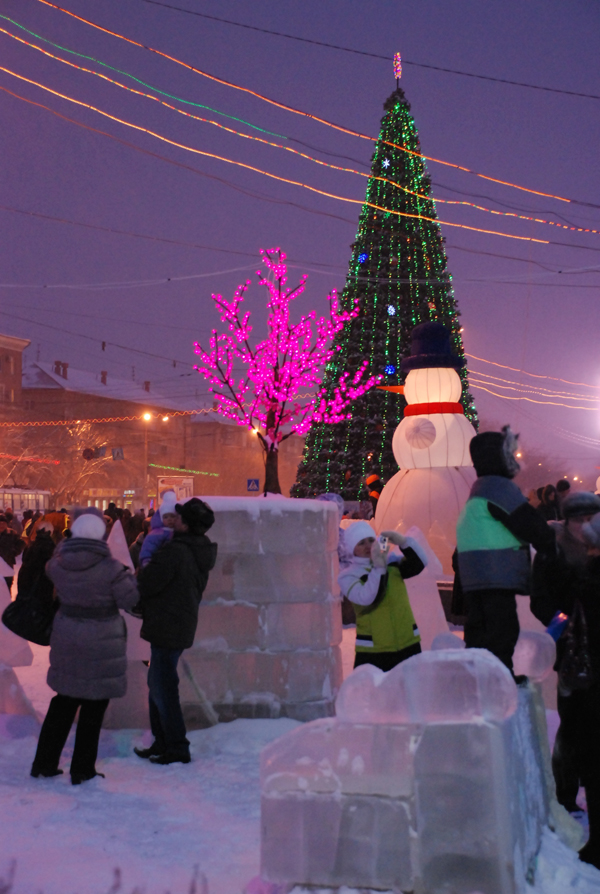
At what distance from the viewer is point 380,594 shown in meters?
5.18

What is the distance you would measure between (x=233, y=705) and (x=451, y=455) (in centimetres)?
565

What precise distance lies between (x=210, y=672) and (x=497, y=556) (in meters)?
2.70

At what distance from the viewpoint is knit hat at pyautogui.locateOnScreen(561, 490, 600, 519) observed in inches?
172

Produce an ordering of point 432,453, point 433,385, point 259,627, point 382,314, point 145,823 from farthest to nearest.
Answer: point 382,314, point 433,385, point 432,453, point 259,627, point 145,823

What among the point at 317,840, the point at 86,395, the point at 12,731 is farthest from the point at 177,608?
the point at 86,395

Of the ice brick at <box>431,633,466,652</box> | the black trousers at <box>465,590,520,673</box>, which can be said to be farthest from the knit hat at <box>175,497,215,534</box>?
the black trousers at <box>465,590,520,673</box>

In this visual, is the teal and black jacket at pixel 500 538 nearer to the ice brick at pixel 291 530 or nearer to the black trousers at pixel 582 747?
the black trousers at pixel 582 747

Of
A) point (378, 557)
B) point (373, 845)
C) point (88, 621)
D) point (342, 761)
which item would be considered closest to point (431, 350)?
point (378, 557)

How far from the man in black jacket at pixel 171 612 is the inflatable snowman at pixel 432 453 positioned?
212 inches

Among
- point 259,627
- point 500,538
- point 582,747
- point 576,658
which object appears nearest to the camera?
point 576,658

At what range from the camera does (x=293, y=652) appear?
6.14 m

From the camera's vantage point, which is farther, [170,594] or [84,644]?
[170,594]

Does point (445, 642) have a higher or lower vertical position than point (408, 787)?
higher

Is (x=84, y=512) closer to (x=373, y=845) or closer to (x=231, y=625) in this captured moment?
(x=231, y=625)
